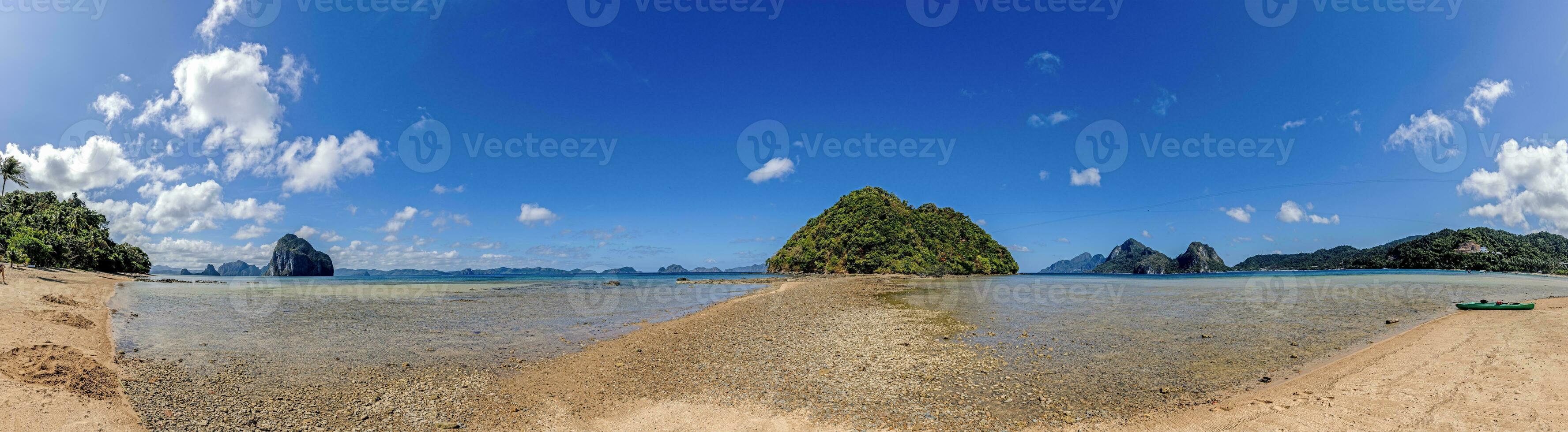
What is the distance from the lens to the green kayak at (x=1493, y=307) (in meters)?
16.9

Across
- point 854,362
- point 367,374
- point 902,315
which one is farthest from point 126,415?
point 902,315

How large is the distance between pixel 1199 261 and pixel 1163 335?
193 m

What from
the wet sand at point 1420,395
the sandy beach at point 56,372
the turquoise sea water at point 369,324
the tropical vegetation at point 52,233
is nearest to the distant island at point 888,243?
the turquoise sea water at point 369,324

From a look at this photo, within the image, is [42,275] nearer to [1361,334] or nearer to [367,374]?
[367,374]

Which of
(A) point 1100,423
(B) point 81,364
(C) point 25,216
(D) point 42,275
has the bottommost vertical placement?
(A) point 1100,423

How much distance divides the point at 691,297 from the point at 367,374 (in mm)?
25928

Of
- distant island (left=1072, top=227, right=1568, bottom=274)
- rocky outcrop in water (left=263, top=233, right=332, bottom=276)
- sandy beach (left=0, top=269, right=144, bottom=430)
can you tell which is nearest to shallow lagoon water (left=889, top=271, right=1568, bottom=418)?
sandy beach (left=0, top=269, right=144, bottom=430)

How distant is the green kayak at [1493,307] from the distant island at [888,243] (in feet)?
221

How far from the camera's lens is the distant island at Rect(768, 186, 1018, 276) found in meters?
90.2

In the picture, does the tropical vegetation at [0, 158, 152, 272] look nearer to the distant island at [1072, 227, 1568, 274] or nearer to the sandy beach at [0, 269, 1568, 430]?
the sandy beach at [0, 269, 1568, 430]

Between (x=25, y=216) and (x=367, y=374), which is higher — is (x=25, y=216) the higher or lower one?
the higher one

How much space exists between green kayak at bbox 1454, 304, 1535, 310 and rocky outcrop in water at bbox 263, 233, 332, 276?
8852 inches

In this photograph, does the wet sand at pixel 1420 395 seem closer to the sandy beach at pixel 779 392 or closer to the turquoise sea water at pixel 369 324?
the sandy beach at pixel 779 392

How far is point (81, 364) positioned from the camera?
27.5 feet
